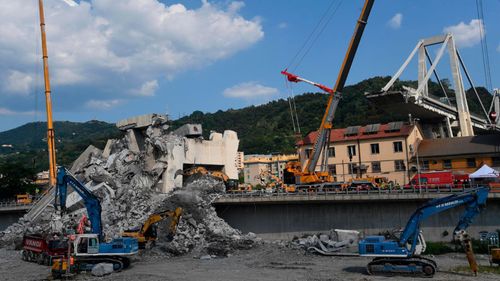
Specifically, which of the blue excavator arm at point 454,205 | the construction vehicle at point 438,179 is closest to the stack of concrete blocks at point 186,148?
the construction vehicle at point 438,179

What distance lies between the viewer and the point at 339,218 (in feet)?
117

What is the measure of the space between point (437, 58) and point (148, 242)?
45958mm

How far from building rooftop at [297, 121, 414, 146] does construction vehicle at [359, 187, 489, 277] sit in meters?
26.2

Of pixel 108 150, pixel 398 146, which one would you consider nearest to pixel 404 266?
pixel 398 146

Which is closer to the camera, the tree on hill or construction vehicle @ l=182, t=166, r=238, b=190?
construction vehicle @ l=182, t=166, r=238, b=190

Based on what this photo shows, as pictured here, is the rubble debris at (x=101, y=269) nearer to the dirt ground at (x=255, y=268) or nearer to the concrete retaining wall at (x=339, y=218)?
the dirt ground at (x=255, y=268)

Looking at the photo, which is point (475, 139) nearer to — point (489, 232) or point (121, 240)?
point (489, 232)

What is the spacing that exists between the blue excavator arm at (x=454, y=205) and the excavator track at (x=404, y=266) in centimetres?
60

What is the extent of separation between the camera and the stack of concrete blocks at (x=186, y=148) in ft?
156

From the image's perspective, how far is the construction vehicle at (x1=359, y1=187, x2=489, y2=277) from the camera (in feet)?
74.9

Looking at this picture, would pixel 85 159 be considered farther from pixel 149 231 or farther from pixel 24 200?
pixel 149 231

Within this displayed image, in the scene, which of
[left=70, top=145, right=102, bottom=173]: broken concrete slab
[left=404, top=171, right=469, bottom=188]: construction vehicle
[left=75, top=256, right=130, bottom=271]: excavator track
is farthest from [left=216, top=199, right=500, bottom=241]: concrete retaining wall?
[left=70, top=145, right=102, bottom=173]: broken concrete slab

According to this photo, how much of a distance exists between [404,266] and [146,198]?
90.0 feet

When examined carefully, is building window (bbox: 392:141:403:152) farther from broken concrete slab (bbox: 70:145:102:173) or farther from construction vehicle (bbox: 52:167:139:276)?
broken concrete slab (bbox: 70:145:102:173)
